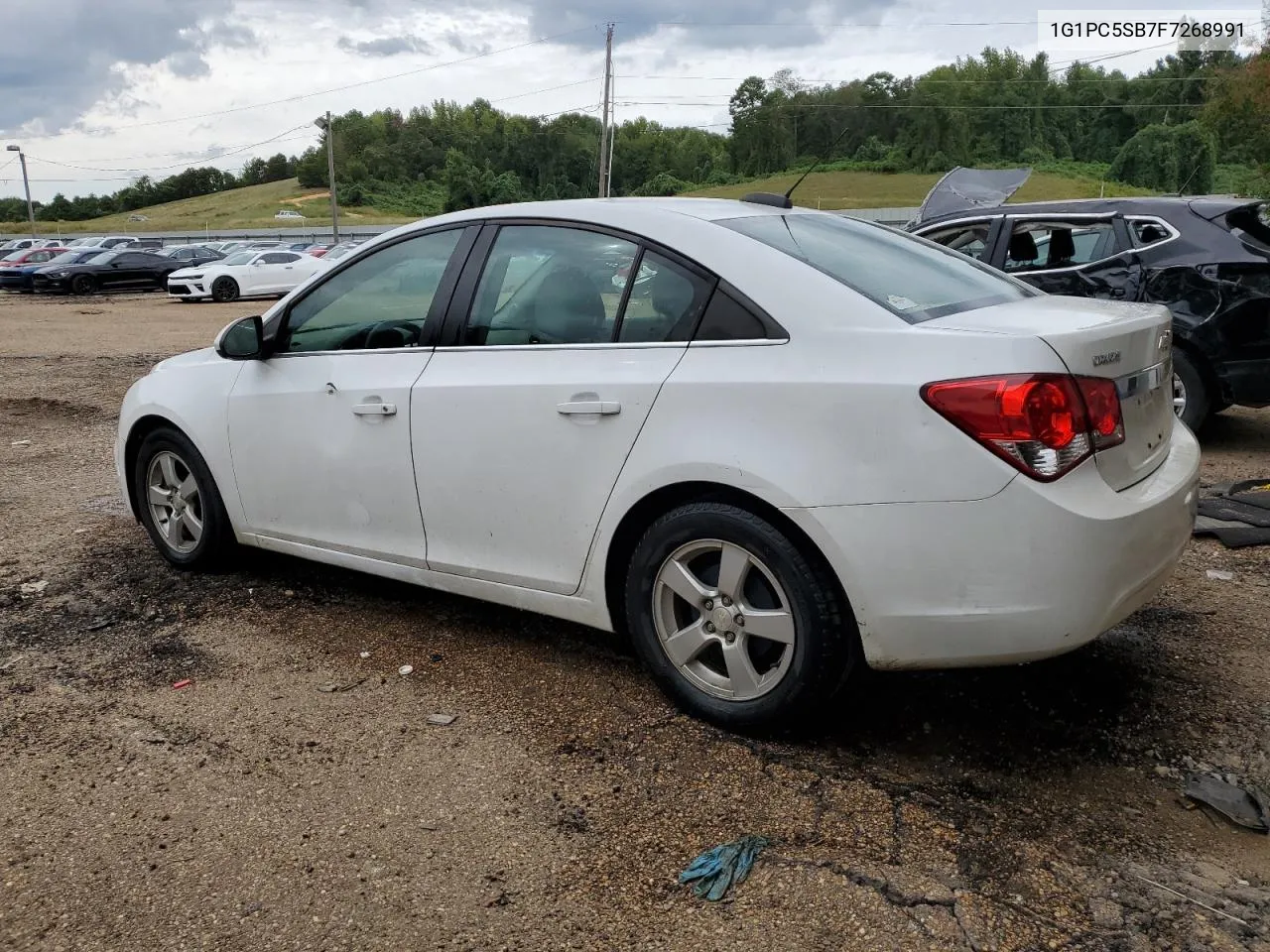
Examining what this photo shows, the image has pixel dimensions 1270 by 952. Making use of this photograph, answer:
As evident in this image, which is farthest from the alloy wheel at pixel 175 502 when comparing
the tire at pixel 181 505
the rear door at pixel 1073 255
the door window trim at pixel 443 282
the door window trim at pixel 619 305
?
the rear door at pixel 1073 255

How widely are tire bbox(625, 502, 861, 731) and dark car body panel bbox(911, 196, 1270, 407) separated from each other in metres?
4.83

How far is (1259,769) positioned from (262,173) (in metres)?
155

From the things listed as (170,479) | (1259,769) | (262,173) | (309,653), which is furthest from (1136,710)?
(262,173)

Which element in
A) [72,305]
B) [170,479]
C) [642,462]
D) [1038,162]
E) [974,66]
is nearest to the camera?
[642,462]

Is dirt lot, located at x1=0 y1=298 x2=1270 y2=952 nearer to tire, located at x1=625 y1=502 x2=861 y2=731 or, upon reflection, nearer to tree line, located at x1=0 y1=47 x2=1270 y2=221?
tire, located at x1=625 y1=502 x2=861 y2=731

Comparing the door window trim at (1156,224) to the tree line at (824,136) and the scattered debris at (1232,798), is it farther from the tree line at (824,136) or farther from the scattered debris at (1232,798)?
the tree line at (824,136)

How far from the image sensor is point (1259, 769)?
2.98 metres

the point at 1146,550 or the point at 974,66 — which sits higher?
the point at 974,66

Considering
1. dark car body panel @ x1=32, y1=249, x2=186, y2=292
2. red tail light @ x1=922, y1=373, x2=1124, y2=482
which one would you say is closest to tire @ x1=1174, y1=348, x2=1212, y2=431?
red tail light @ x1=922, y1=373, x2=1124, y2=482

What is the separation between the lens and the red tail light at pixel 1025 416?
8.66ft

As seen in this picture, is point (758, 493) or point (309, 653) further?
point (309, 653)

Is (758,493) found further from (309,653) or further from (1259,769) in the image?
(309,653)

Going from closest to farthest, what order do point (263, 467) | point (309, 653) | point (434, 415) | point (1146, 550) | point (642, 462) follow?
point (1146, 550) < point (642, 462) < point (434, 415) < point (309, 653) < point (263, 467)

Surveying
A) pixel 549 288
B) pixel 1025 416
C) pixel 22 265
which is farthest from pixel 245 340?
pixel 22 265
